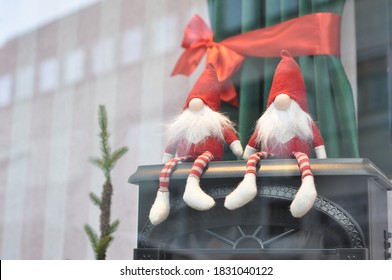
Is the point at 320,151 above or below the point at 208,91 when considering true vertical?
below

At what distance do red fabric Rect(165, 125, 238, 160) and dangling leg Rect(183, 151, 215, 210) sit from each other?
32mm

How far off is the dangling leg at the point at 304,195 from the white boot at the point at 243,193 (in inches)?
2.3

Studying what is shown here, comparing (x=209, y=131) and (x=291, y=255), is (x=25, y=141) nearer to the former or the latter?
(x=209, y=131)

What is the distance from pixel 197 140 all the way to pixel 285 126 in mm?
141

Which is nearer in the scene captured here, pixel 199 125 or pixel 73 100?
pixel 199 125

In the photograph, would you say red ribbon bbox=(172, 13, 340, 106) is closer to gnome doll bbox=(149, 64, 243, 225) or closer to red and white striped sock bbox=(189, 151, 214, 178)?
gnome doll bbox=(149, 64, 243, 225)

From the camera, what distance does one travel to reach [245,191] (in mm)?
865

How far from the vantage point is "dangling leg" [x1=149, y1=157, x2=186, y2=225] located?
36.3 inches

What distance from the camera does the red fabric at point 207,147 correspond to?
0.96 metres

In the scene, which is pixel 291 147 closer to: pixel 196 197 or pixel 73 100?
pixel 196 197

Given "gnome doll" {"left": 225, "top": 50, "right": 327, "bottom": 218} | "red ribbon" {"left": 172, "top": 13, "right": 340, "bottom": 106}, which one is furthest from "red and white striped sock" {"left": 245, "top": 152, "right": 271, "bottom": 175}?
"red ribbon" {"left": 172, "top": 13, "right": 340, "bottom": 106}

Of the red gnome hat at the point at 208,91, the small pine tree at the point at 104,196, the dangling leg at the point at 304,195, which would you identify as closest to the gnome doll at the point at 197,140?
the red gnome hat at the point at 208,91

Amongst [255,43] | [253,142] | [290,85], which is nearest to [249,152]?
[253,142]
